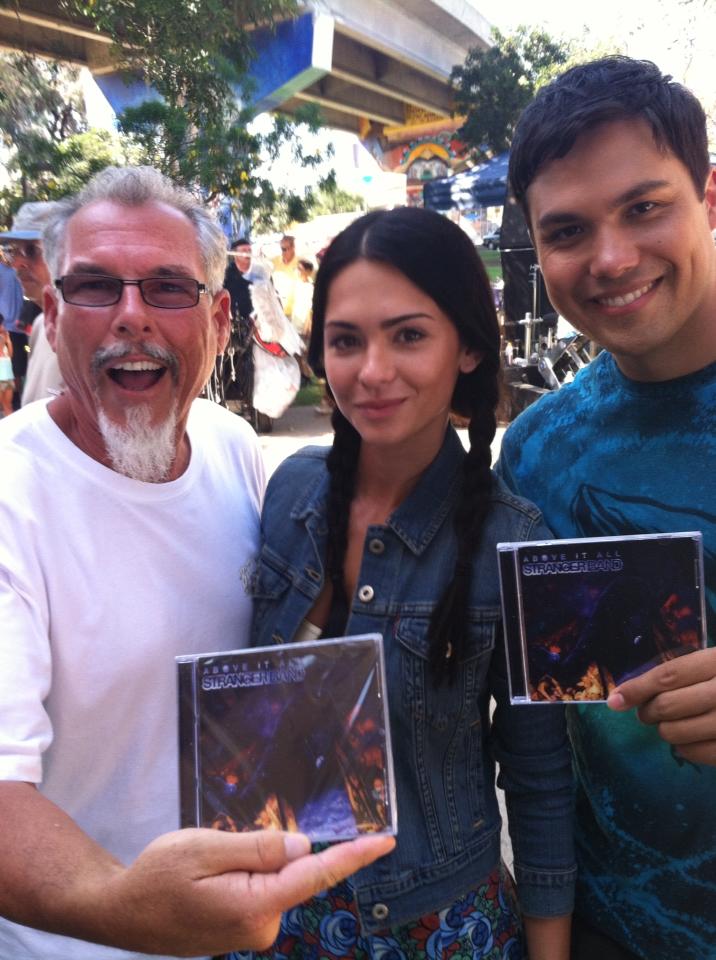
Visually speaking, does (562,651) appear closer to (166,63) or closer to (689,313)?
(689,313)

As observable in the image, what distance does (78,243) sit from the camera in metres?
1.64

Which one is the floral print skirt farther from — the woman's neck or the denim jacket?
the woman's neck

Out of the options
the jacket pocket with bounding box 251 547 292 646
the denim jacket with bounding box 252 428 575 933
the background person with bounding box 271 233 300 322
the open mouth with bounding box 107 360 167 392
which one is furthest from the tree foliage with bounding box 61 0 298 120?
the denim jacket with bounding box 252 428 575 933

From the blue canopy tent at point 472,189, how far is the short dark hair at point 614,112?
12.6 meters

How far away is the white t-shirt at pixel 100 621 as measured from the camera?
1.37 metres

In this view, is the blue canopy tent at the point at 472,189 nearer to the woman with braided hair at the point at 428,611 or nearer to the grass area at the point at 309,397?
the grass area at the point at 309,397

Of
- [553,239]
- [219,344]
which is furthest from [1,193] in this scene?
[553,239]

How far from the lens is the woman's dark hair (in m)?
1.39

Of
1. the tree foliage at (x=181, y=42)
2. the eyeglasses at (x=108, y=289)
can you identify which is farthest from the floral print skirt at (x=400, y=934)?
the tree foliage at (x=181, y=42)

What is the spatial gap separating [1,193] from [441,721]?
42.6ft

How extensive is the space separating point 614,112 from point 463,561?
37.2 inches

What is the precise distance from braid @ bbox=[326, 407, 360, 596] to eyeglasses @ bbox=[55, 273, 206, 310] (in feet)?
1.56

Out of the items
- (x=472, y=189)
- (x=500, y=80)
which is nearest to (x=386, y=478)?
(x=472, y=189)

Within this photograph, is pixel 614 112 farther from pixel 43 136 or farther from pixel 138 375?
pixel 43 136
